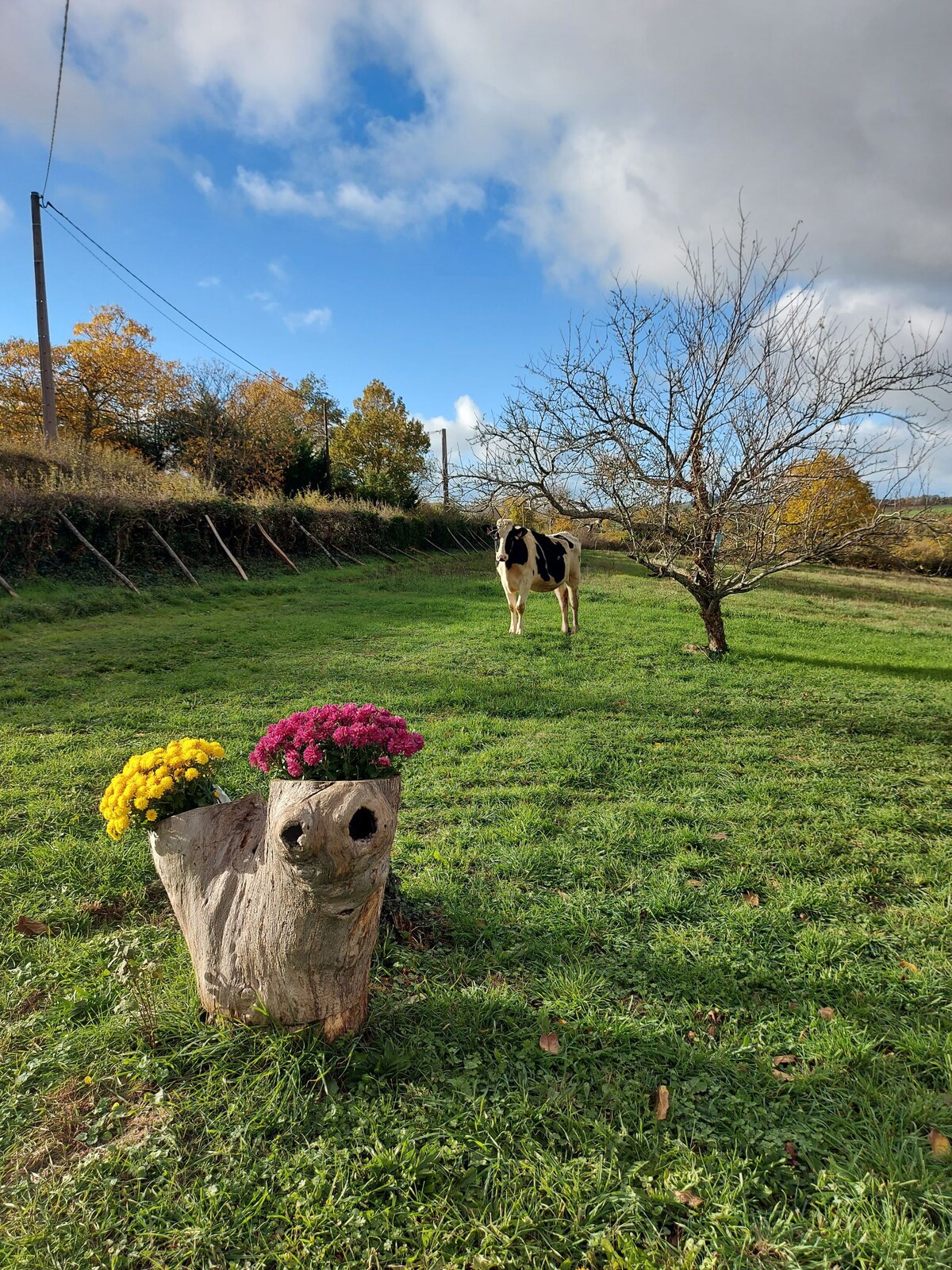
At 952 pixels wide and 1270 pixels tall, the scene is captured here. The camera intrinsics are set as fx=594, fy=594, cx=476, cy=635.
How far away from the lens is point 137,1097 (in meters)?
2.07

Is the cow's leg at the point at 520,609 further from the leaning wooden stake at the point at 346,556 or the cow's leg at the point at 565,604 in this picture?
the leaning wooden stake at the point at 346,556

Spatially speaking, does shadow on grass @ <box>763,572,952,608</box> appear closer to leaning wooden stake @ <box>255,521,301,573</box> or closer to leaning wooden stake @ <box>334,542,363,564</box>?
leaning wooden stake @ <box>334,542,363,564</box>

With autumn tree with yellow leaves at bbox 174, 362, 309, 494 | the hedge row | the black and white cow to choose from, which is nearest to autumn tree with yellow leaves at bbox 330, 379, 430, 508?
autumn tree with yellow leaves at bbox 174, 362, 309, 494

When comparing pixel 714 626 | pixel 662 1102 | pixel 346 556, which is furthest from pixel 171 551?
pixel 662 1102

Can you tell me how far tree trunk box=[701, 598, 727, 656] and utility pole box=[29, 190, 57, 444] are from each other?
56.3 ft

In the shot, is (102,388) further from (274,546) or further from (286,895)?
(286,895)

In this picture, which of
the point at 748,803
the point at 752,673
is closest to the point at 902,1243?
the point at 748,803

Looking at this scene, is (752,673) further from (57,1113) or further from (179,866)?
(57,1113)

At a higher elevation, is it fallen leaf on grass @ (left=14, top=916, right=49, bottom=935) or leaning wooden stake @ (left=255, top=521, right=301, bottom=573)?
leaning wooden stake @ (left=255, top=521, right=301, bottom=573)

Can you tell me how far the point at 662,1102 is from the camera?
2072 mm

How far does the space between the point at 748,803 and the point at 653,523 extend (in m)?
4.91

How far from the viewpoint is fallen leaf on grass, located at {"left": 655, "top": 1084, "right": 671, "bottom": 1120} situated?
2029mm

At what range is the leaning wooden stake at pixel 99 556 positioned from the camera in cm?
1366

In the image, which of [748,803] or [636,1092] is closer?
[636,1092]
